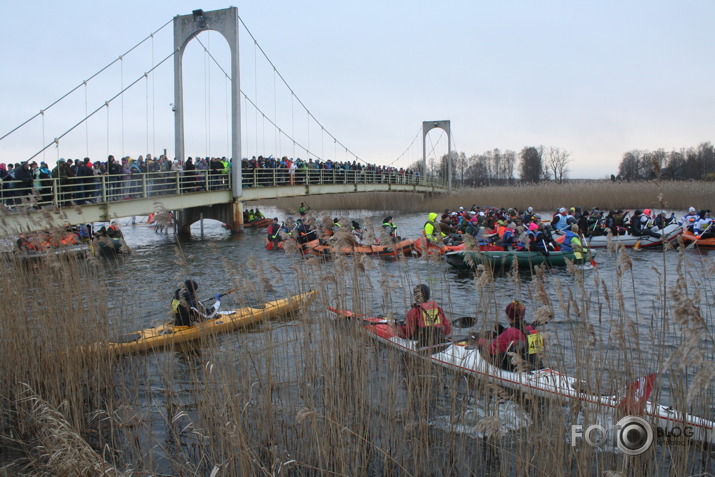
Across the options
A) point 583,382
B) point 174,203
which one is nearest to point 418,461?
point 583,382

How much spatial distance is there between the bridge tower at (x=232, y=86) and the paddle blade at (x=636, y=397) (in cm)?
1976

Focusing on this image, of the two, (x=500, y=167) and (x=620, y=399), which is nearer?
(x=620, y=399)

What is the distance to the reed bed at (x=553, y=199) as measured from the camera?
26.7 meters

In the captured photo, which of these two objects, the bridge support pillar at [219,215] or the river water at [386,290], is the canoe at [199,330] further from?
the bridge support pillar at [219,215]

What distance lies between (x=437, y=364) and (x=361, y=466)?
3.95 ft

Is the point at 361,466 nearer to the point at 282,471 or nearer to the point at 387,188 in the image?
the point at 282,471

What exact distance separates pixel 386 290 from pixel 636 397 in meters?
1.86

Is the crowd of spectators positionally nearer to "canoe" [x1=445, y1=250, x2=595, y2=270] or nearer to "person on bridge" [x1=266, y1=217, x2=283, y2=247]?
"person on bridge" [x1=266, y1=217, x2=283, y2=247]

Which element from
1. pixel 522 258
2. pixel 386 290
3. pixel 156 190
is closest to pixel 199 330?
pixel 386 290

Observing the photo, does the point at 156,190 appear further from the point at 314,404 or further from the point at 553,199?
the point at 553,199

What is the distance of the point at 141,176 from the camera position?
707 inches

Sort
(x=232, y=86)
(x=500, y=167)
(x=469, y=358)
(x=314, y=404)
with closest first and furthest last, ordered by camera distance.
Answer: (x=314, y=404) → (x=469, y=358) → (x=232, y=86) → (x=500, y=167)

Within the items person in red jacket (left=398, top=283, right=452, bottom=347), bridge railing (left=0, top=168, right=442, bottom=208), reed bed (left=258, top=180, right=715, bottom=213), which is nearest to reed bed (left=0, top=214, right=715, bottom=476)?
person in red jacket (left=398, top=283, right=452, bottom=347)

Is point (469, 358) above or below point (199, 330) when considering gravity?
below
